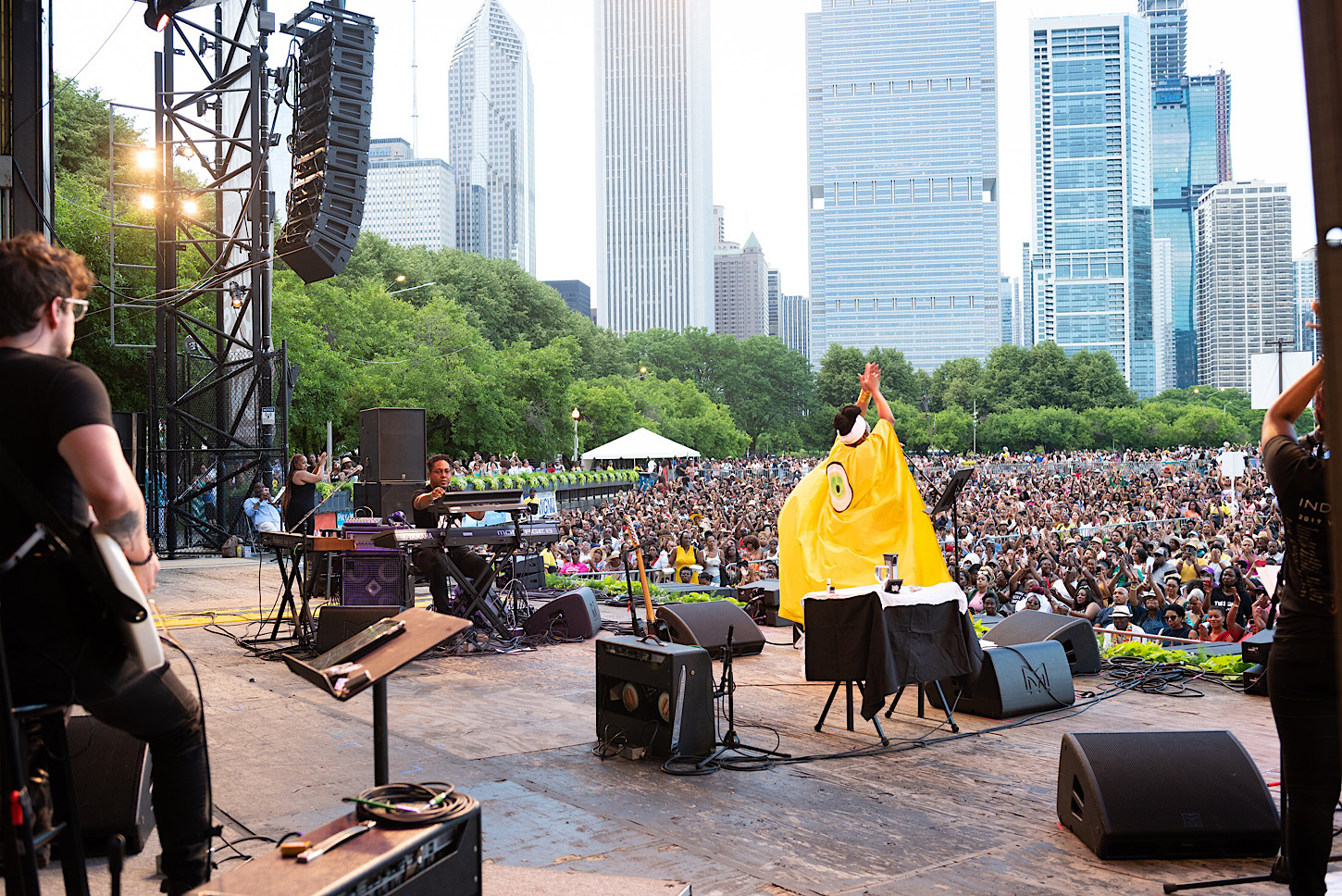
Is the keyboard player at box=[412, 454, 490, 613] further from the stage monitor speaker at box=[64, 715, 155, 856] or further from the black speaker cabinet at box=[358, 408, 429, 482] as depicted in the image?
the stage monitor speaker at box=[64, 715, 155, 856]

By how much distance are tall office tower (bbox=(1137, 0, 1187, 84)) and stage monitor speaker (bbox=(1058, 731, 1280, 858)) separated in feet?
621

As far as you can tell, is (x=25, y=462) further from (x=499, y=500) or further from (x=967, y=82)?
(x=967, y=82)

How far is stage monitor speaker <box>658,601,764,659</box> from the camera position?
8.41 meters

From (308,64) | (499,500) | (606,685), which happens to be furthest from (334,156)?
(606,685)

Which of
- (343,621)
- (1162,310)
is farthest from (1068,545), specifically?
(1162,310)

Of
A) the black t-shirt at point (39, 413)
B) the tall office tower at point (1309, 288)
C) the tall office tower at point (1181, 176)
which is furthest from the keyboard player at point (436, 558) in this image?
the tall office tower at point (1181, 176)

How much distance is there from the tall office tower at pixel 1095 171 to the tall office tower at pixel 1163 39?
2.12 m

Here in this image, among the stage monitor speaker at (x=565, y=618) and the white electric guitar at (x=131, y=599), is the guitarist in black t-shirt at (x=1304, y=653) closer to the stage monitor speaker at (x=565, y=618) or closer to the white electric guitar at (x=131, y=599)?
the white electric guitar at (x=131, y=599)

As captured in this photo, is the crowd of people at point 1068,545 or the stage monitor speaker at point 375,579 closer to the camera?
the stage monitor speaker at point 375,579

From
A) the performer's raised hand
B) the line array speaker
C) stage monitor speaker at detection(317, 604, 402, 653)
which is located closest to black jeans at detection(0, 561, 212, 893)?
the performer's raised hand

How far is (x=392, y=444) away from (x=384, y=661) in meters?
11.4

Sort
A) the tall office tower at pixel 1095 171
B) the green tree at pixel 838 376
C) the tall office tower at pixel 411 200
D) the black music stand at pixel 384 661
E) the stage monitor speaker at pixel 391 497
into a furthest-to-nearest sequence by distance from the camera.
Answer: the tall office tower at pixel 411 200, the tall office tower at pixel 1095 171, the green tree at pixel 838 376, the stage monitor speaker at pixel 391 497, the black music stand at pixel 384 661

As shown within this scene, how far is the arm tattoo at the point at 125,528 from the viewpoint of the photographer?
8.16ft

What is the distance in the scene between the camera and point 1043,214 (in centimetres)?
18138
